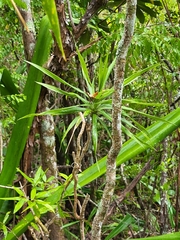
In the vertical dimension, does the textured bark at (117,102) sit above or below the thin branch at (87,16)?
below

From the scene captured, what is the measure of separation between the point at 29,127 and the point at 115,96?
50cm

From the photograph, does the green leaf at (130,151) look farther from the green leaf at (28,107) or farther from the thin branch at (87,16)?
the thin branch at (87,16)

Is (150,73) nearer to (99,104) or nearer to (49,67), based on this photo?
(49,67)

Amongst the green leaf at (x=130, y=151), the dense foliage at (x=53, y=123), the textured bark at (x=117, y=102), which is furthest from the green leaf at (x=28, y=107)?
the textured bark at (x=117, y=102)

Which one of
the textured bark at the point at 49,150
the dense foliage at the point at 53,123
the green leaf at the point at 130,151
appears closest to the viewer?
the dense foliage at the point at 53,123

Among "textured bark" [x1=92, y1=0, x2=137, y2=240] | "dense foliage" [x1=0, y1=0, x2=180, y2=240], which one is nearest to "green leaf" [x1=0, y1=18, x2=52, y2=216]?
"dense foliage" [x1=0, y1=0, x2=180, y2=240]

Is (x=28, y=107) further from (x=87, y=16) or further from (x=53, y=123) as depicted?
(x=87, y=16)

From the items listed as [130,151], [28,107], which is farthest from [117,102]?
[28,107]

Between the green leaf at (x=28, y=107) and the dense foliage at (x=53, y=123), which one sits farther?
the green leaf at (x=28, y=107)

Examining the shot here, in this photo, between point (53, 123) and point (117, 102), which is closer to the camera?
point (117, 102)

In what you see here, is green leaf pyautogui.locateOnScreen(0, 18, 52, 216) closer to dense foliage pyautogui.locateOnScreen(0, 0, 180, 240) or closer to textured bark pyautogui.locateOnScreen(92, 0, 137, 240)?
dense foliage pyautogui.locateOnScreen(0, 0, 180, 240)

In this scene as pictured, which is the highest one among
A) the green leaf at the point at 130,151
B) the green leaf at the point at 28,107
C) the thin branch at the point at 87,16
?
the thin branch at the point at 87,16

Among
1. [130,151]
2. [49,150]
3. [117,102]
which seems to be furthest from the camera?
[49,150]

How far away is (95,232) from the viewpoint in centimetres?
63
